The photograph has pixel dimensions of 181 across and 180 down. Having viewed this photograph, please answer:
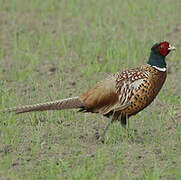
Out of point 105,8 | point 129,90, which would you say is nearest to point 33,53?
point 105,8

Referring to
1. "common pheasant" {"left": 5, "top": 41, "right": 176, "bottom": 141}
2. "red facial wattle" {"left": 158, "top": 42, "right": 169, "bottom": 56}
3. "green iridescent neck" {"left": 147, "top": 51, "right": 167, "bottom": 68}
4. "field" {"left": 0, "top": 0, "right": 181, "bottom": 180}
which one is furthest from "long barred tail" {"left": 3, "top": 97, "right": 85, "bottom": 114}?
"red facial wattle" {"left": 158, "top": 42, "right": 169, "bottom": 56}

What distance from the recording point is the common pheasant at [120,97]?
5934 millimetres

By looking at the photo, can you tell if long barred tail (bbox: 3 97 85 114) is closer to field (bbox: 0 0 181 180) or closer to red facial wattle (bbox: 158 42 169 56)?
field (bbox: 0 0 181 180)

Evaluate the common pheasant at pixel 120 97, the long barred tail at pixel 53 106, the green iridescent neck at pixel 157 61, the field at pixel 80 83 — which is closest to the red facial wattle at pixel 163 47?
the green iridescent neck at pixel 157 61

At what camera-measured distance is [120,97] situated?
5.97 metres

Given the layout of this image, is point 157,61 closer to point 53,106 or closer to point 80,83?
point 53,106

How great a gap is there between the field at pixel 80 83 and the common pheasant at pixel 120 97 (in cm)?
19

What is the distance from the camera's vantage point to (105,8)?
1039 centimetres

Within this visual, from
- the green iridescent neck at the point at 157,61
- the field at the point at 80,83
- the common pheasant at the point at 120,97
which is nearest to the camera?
the field at the point at 80,83

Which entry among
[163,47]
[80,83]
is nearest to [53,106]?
[163,47]

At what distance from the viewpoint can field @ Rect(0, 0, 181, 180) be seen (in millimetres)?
5273

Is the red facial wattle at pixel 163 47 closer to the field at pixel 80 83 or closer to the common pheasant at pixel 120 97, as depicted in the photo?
the common pheasant at pixel 120 97

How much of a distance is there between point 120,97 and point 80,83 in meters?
1.94

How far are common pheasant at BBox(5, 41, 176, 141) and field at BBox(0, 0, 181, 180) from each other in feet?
0.62
